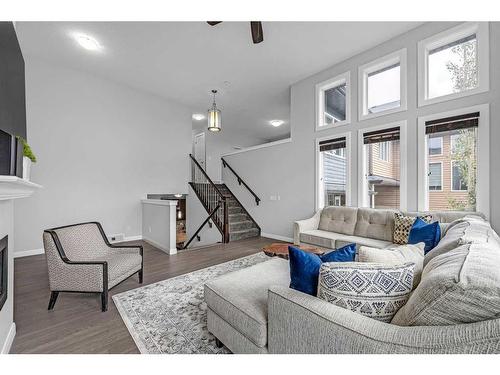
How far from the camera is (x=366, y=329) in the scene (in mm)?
933

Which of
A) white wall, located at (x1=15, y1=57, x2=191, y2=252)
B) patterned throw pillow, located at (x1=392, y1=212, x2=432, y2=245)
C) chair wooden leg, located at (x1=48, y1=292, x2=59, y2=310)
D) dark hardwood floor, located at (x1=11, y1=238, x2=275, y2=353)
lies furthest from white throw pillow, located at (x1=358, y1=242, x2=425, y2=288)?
white wall, located at (x1=15, y1=57, x2=191, y2=252)

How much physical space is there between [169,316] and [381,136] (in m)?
4.16

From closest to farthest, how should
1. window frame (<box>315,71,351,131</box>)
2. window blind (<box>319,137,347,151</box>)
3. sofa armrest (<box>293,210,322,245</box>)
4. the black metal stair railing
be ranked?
sofa armrest (<box>293,210,322,245</box>) → window frame (<box>315,71,351,131</box>) → window blind (<box>319,137,347,151</box>) → the black metal stair railing

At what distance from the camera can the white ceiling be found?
3.43 m

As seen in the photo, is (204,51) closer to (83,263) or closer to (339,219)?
(83,263)

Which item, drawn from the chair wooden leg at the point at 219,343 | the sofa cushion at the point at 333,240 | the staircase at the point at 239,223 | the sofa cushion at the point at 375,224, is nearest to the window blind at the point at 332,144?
the sofa cushion at the point at 375,224

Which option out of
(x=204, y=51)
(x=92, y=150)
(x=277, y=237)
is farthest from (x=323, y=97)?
(x=92, y=150)

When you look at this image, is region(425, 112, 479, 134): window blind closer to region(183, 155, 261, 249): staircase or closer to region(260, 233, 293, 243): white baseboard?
region(260, 233, 293, 243): white baseboard

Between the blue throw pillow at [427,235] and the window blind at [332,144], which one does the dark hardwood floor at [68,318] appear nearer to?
the blue throw pillow at [427,235]

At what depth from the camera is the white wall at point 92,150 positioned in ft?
14.0

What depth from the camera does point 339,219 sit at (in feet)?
13.6

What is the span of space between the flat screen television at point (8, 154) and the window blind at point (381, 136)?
15.1ft

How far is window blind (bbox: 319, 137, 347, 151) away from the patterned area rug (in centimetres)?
334
